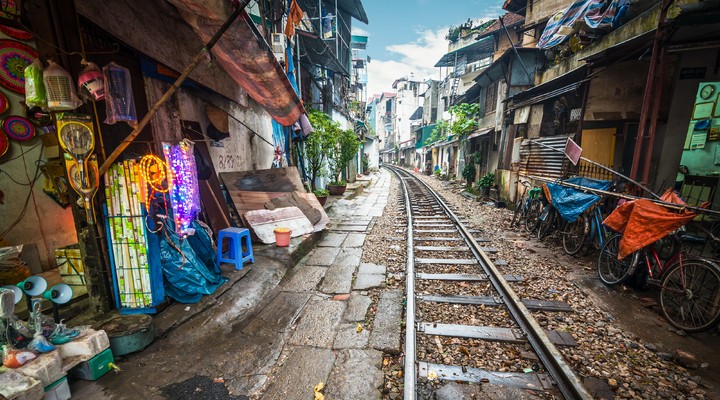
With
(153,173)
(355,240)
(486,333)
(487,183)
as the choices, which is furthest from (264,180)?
(487,183)

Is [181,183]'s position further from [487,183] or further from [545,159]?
[487,183]

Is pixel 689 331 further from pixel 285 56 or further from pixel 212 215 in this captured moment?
pixel 285 56

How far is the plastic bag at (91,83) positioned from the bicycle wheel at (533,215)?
9.36 meters

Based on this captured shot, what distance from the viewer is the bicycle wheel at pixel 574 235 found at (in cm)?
614

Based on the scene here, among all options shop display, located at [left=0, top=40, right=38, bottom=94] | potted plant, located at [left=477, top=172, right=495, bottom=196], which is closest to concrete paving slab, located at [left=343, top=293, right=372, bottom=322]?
shop display, located at [left=0, top=40, right=38, bottom=94]

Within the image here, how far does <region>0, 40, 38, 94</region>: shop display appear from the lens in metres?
3.93

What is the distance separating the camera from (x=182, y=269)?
3891 mm

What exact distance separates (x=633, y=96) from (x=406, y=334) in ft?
29.2

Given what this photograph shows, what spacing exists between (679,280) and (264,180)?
8480 mm

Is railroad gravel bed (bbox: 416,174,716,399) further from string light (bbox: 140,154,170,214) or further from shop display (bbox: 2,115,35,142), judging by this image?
shop display (bbox: 2,115,35,142)

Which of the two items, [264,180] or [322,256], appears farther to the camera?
[264,180]

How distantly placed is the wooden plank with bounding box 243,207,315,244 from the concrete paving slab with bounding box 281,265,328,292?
1336 millimetres

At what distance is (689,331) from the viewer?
11.7 feet

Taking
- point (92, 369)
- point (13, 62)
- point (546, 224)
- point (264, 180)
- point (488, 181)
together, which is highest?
point (13, 62)
